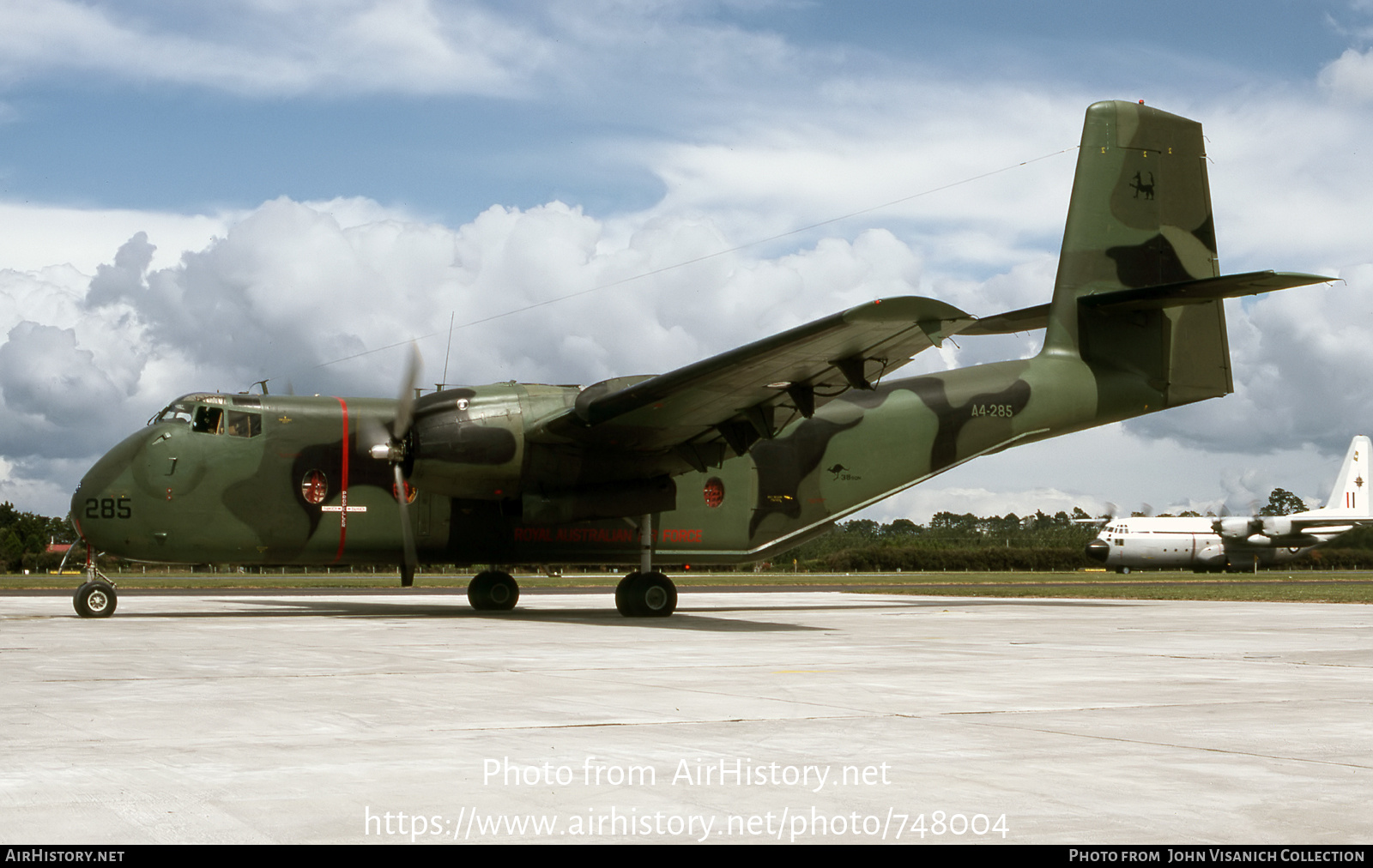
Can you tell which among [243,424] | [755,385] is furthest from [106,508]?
[755,385]

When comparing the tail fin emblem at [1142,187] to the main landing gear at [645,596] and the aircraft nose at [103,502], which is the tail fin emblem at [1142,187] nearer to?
the main landing gear at [645,596]

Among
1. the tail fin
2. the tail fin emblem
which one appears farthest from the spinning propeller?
the tail fin

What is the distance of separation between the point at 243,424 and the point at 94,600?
3.48 m

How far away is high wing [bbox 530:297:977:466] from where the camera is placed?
47.4ft

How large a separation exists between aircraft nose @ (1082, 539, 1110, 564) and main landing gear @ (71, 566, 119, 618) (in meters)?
52.4

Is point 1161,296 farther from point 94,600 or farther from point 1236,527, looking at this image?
point 1236,527

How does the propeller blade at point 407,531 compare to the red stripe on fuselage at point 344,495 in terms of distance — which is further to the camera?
the red stripe on fuselage at point 344,495

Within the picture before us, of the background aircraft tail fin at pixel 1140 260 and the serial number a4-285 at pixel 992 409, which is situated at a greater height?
the background aircraft tail fin at pixel 1140 260

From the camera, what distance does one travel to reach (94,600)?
18406 mm

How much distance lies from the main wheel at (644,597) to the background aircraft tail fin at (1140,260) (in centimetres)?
937

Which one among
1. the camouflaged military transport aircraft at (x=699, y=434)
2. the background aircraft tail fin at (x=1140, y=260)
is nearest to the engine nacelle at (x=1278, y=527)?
the background aircraft tail fin at (x=1140, y=260)

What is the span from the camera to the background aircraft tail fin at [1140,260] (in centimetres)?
2348
